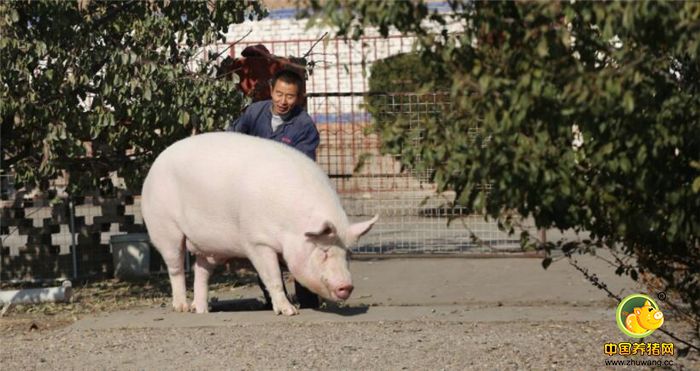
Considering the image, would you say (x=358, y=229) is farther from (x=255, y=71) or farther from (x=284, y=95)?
(x=255, y=71)

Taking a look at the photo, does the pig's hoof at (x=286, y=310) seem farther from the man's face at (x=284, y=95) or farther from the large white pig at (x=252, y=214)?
the man's face at (x=284, y=95)

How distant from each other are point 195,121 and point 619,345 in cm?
416

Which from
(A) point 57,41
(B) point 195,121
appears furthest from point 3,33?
(B) point 195,121

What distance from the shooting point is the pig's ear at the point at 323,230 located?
748cm

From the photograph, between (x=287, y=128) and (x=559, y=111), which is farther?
(x=287, y=128)

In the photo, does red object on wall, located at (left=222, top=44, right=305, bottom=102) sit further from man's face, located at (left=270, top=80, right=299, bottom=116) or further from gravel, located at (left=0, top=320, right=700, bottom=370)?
gravel, located at (left=0, top=320, right=700, bottom=370)

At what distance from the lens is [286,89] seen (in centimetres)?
856

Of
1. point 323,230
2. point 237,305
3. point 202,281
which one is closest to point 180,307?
point 202,281

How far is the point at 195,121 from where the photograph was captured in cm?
938

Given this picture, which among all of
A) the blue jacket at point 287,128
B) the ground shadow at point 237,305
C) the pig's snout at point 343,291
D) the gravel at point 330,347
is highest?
the blue jacket at point 287,128

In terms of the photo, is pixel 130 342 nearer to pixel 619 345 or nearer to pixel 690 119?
pixel 619 345

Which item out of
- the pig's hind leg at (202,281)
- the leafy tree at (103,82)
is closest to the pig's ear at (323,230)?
the pig's hind leg at (202,281)

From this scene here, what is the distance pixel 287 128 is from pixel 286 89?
1.08 feet

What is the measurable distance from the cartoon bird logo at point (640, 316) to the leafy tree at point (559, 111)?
157cm
